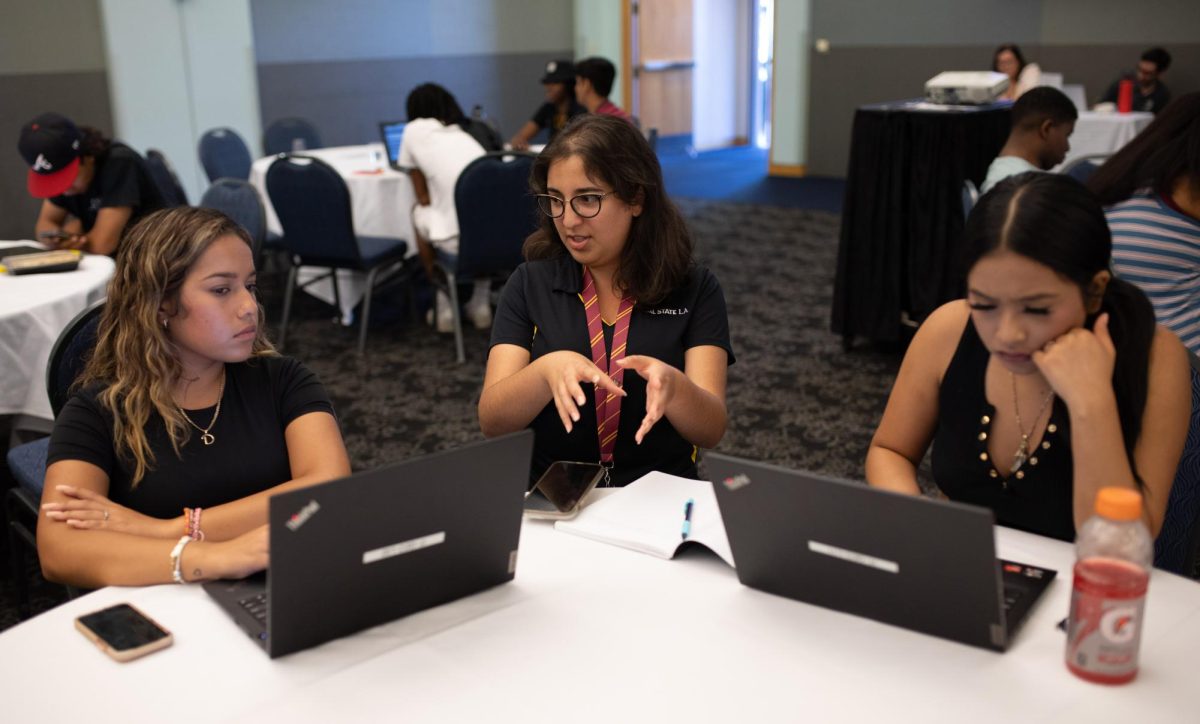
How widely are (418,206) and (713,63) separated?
25.5 ft

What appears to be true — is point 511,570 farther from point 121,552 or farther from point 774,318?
point 774,318

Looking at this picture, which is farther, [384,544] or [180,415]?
[180,415]

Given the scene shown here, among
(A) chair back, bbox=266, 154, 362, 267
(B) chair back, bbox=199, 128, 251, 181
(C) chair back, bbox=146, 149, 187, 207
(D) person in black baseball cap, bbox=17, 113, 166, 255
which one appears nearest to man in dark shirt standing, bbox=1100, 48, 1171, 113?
(A) chair back, bbox=266, 154, 362, 267

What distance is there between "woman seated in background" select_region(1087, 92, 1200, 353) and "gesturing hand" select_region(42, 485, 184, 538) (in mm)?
2194

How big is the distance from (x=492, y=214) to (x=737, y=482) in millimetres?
3377

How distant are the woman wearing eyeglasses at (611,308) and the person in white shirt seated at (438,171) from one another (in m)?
2.70

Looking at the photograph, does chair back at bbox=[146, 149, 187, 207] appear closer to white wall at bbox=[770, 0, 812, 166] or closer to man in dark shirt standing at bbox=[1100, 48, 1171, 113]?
white wall at bbox=[770, 0, 812, 166]

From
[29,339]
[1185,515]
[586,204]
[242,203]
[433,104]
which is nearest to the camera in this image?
[1185,515]

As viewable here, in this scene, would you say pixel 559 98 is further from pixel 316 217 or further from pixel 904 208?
pixel 904 208

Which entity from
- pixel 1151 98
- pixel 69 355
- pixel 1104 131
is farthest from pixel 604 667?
pixel 1151 98

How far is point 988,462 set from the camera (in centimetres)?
159

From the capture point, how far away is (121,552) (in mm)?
1364

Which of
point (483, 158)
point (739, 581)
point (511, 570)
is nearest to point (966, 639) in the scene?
point (739, 581)

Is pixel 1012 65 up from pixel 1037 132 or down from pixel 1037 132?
up
